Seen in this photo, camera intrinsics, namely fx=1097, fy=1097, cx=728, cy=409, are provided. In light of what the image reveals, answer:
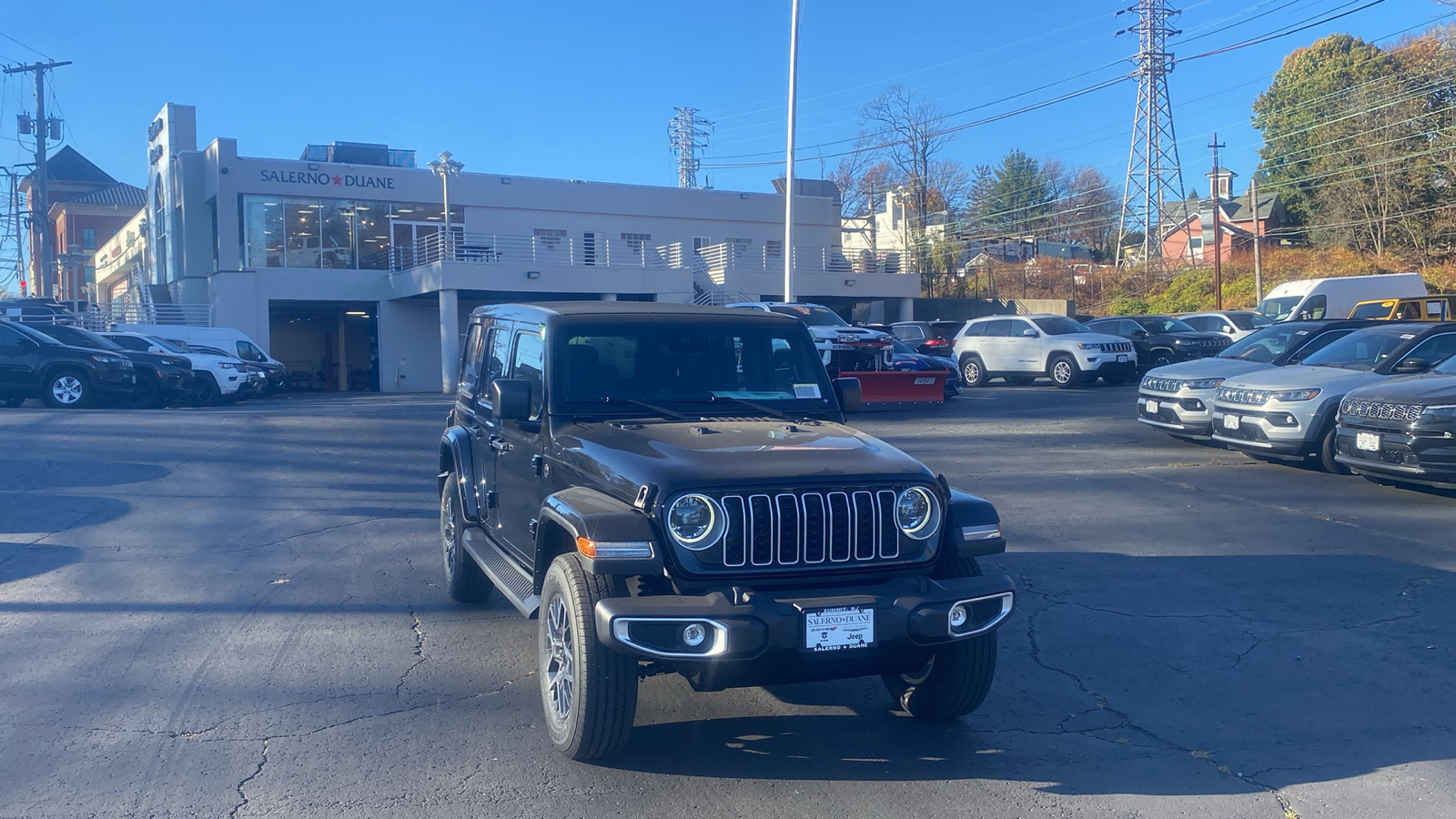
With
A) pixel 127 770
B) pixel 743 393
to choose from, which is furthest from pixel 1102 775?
pixel 127 770

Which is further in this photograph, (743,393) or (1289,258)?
(1289,258)

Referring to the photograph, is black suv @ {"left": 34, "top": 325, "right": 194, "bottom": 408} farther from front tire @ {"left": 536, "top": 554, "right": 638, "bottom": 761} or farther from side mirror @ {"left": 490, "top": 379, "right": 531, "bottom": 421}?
front tire @ {"left": 536, "top": 554, "right": 638, "bottom": 761}

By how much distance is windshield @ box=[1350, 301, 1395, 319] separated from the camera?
21.5 m

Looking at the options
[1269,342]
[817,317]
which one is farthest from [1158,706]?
[817,317]

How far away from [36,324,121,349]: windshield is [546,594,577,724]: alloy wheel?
18.8 metres

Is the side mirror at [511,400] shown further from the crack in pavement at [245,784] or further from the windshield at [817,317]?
the windshield at [817,317]

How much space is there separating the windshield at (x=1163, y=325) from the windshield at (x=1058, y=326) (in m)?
2.51

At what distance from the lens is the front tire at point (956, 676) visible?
15.6 ft

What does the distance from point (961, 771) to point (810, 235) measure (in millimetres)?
41371

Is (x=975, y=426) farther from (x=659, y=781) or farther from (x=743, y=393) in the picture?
(x=659, y=781)

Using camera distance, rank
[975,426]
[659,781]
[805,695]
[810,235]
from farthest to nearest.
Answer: [810,235]
[975,426]
[805,695]
[659,781]

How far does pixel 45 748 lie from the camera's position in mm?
4801

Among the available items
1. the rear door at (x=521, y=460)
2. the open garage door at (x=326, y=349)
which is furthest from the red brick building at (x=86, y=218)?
the rear door at (x=521, y=460)

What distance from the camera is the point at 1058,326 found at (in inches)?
1000
